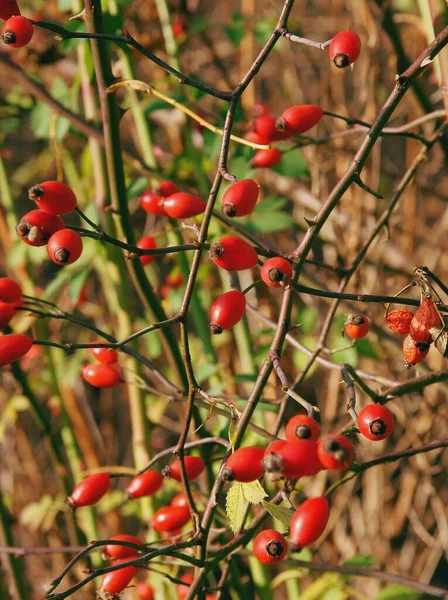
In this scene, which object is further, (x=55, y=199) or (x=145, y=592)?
(x=145, y=592)

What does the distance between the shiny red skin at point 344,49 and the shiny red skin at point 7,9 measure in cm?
51

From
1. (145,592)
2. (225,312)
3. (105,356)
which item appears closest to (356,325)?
(225,312)

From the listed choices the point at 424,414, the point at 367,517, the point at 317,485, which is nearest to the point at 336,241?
the point at 424,414

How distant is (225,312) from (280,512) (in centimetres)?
29

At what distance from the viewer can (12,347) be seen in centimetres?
103

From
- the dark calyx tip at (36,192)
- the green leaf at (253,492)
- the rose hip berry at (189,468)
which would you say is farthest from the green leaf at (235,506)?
the dark calyx tip at (36,192)

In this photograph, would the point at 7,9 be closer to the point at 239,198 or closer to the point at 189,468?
the point at 239,198

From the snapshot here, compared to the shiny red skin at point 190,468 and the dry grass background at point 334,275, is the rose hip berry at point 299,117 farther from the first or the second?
the dry grass background at point 334,275

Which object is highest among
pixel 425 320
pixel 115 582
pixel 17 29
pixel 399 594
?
pixel 17 29

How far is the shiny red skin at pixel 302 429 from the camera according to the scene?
791 mm

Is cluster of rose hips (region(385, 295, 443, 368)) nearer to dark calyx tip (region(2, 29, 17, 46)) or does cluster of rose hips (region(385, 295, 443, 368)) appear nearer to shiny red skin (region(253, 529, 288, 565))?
shiny red skin (region(253, 529, 288, 565))

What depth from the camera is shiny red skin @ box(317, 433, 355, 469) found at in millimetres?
753

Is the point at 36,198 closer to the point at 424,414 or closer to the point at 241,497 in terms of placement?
the point at 241,497

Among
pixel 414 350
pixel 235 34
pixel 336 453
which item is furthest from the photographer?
pixel 235 34
